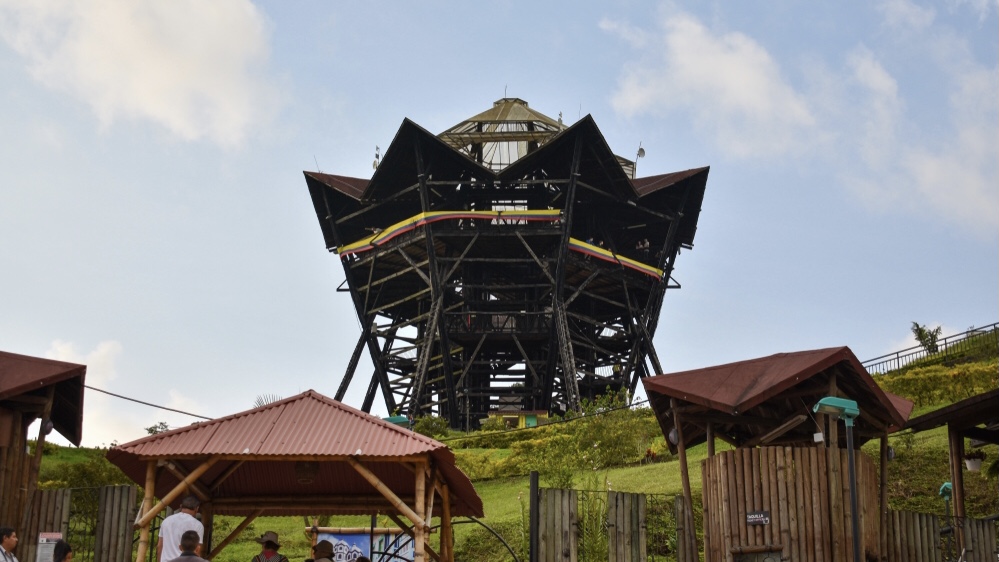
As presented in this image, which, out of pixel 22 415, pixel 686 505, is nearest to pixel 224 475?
pixel 22 415

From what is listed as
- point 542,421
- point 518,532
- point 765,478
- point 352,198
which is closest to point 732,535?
point 765,478

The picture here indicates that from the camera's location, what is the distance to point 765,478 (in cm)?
1973

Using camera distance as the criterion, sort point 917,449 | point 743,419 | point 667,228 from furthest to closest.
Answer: point 667,228 < point 917,449 < point 743,419

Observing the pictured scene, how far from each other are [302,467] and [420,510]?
97.9 inches

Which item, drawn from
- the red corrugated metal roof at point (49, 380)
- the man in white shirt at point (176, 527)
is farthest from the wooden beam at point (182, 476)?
the red corrugated metal roof at point (49, 380)

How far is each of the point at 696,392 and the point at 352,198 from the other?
47.4 m

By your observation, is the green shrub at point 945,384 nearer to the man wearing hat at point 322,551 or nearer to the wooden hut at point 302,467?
the wooden hut at point 302,467

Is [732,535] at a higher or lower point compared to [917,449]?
lower

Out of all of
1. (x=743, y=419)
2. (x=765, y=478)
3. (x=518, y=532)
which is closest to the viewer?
(x=765, y=478)

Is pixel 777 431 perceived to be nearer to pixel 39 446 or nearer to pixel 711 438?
pixel 711 438

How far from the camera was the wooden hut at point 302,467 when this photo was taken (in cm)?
1761

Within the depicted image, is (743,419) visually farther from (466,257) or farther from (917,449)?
(466,257)

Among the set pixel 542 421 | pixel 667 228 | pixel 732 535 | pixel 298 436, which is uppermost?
pixel 667 228

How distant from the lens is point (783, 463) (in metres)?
19.7
